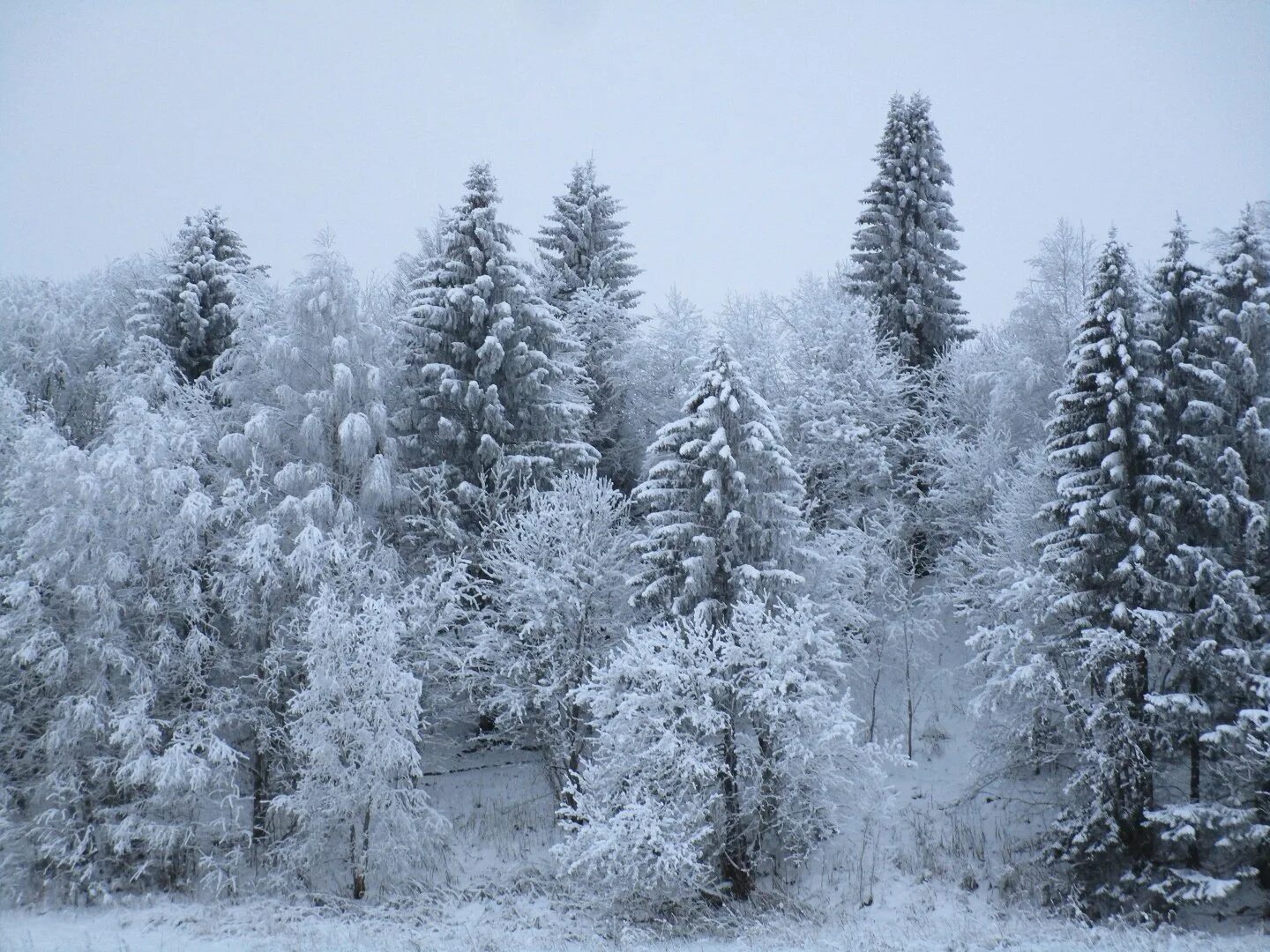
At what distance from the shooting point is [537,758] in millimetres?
22281

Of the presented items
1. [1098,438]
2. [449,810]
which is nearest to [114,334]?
[449,810]

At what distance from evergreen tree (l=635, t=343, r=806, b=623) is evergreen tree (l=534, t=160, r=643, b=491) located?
7555 millimetres

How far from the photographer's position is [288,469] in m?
19.4

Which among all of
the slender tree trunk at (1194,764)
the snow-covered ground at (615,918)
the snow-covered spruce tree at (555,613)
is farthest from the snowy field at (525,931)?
the snow-covered spruce tree at (555,613)

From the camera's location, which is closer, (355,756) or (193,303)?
(355,756)

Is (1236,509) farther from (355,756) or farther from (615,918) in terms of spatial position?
(355,756)

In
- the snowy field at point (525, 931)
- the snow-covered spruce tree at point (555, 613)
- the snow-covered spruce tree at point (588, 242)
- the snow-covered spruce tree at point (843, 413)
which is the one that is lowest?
the snowy field at point (525, 931)

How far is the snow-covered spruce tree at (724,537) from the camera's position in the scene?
16.8 meters

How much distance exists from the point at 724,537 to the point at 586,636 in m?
4.24

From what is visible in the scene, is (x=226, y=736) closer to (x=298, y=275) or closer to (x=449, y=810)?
(x=449, y=810)

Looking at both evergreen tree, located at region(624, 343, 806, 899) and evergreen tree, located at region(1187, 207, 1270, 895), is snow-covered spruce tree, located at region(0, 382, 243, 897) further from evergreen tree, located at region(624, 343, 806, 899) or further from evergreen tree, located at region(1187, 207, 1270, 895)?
evergreen tree, located at region(1187, 207, 1270, 895)

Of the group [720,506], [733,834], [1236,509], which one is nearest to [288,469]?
[720,506]

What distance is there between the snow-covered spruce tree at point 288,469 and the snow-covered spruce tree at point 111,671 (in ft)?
2.82

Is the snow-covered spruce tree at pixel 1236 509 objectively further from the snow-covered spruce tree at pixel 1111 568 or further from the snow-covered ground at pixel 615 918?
the snow-covered ground at pixel 615 918
